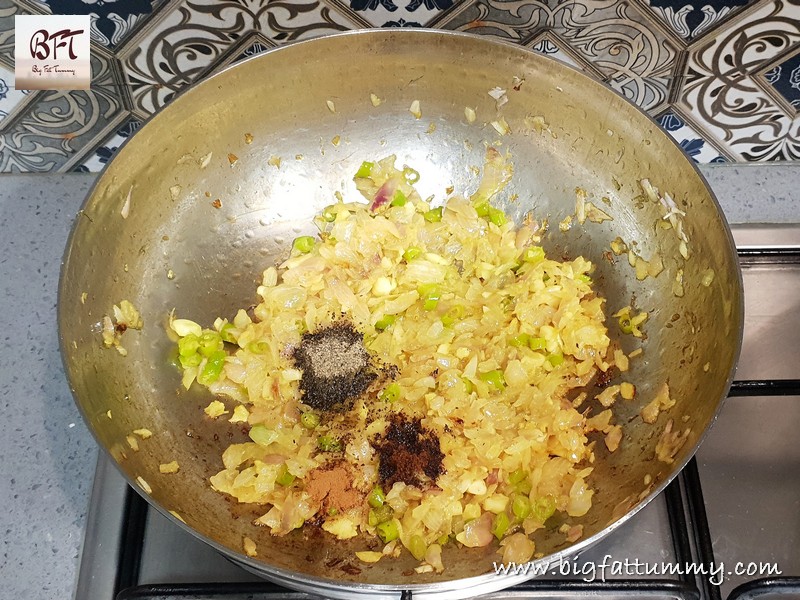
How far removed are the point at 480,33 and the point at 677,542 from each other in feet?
2.95

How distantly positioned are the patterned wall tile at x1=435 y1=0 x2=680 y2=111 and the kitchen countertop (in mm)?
310

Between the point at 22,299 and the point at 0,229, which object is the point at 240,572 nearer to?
the point at 22,299

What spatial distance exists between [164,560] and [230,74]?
76cm

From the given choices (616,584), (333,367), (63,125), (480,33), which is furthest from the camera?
(63,125)

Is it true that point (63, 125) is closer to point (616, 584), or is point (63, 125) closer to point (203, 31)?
point (203, 31)

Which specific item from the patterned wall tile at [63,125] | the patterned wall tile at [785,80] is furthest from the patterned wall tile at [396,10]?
the patterned wall tile at [785,80]

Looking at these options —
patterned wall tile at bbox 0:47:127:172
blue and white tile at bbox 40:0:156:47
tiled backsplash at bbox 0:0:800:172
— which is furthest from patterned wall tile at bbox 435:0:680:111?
patterned wall tile at bbox 0:47:127:172

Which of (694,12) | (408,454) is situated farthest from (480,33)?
(408,454)

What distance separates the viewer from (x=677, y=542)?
1029 millimetres

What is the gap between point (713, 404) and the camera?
0.97 metres

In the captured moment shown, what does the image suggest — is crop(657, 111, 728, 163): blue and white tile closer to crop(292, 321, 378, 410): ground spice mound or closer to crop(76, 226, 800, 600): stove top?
crop(76, 226, 800, 600): stove top

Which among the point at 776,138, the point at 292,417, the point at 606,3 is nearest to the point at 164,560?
the point at 292,417

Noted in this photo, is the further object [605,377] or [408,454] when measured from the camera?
[605,377]

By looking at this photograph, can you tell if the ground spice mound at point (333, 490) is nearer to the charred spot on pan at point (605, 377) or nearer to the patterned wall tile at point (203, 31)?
the charred spot on pan at point (605, 377)
